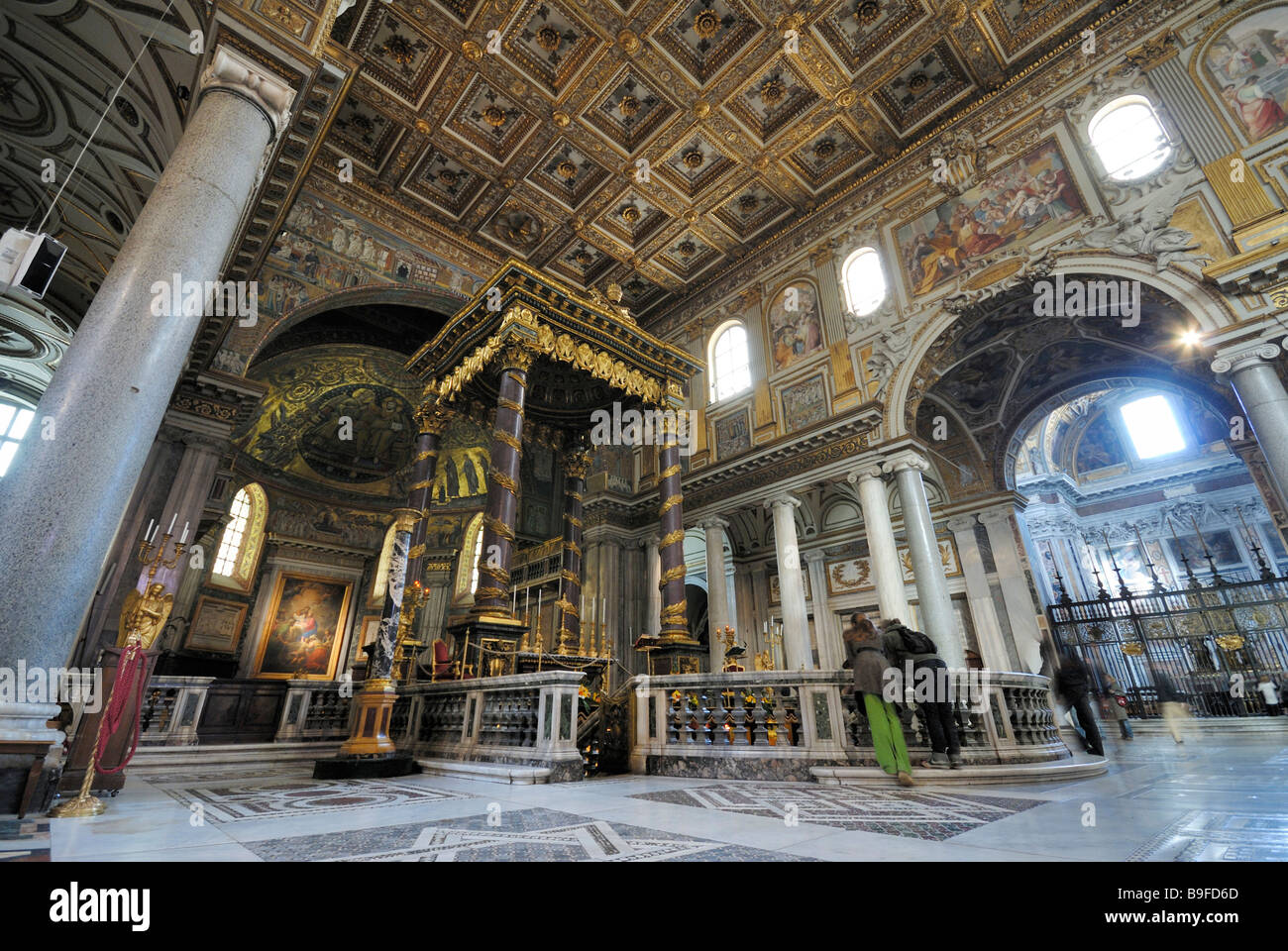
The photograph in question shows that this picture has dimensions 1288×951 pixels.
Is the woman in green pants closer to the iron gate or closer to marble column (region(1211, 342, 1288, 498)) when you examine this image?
marble column (region(1211, 342, 1288, 498))

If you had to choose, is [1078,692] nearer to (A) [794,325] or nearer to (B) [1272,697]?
(B) [1272,697]

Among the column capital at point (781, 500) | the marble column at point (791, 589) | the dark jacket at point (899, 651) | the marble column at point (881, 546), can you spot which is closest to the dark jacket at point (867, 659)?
the dark jacket at point (899, 651)

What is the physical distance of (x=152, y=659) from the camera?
421 cm

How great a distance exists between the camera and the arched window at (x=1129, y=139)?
891 centimetres

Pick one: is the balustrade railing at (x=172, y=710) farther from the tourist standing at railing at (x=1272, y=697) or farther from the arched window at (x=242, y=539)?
the tourist standing at railing at (x=1272, y=697)

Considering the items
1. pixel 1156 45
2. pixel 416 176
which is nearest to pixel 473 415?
pixel 416 176

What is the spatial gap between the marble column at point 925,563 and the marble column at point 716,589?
3837mm

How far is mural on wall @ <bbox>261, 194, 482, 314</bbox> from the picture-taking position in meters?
10.9

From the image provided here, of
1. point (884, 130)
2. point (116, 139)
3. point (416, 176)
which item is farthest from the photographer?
point (416, 176)

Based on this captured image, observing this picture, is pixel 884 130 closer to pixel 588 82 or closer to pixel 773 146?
pixel 773 146

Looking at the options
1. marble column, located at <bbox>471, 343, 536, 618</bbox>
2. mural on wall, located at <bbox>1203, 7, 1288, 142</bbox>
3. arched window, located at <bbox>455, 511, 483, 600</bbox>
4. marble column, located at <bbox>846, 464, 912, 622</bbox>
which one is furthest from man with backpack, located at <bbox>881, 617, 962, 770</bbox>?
arched window, located at <bbox>455, 511, 483, 600</bbox>

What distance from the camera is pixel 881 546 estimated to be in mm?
10266

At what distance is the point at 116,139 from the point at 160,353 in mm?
6579

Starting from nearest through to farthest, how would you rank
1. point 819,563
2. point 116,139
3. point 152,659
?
point 152,659 < point 116,139 < point 819,563
